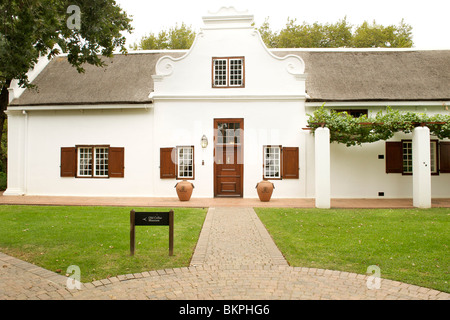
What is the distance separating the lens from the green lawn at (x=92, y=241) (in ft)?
16.8

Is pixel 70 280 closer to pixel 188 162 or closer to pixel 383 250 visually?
pixel 383 250

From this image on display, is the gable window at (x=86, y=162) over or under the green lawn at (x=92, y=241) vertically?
over

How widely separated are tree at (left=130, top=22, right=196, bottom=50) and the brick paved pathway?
2482cm

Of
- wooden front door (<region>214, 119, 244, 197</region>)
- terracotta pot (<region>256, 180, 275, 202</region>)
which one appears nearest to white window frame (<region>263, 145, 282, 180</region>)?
wooden front door (<region>214, 119, 244, 197</region>)

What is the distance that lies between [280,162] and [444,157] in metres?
6.62

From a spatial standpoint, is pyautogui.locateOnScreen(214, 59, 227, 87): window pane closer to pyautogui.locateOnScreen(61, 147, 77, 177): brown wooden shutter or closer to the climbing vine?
the climbing vine

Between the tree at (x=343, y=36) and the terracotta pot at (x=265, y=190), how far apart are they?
17.6 meters

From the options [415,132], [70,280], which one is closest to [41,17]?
[70,280]

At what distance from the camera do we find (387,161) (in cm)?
1361

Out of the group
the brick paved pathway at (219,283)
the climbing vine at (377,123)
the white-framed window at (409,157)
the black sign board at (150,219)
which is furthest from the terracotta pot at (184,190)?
the white-framed window at (409,157)

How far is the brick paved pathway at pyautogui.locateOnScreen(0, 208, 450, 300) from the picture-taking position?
3.96m

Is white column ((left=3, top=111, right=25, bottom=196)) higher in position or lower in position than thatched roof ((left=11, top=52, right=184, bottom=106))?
lower

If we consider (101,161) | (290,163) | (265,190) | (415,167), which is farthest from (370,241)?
(101,161)

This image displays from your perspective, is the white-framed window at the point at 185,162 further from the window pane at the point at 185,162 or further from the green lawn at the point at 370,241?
the green lawn at the point at 370,241
